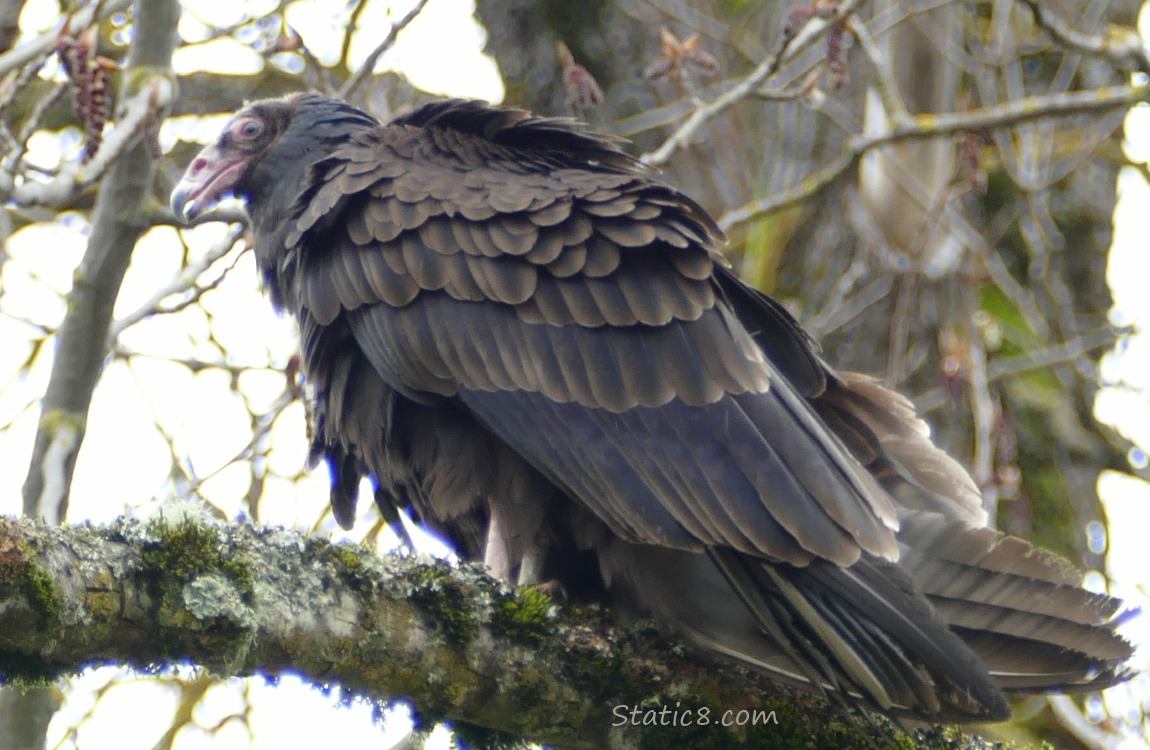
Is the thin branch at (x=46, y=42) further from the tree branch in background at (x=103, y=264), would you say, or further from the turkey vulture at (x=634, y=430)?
the turkey vulture at (x=634, y=430)

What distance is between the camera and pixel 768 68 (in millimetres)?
4477

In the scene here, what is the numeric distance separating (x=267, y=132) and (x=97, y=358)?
1.19 metres

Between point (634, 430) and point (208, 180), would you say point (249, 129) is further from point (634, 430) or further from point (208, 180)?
point (634, 430)

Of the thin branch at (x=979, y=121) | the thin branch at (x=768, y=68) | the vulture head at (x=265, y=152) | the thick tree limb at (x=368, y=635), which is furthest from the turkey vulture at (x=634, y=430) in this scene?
the thin branch at (x=979, y=121)

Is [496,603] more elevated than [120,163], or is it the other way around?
[120,163]

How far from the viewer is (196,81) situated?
631 cm

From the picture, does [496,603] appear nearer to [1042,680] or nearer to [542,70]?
[1042,680]

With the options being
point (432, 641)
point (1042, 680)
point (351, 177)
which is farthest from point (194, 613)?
point (1042, 680)

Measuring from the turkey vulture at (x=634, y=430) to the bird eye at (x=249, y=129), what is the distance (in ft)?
2.06

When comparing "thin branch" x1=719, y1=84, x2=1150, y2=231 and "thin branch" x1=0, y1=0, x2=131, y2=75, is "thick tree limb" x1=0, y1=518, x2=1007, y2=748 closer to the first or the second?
"thin branch" x1=0, y1=0, x2=131, y2=75

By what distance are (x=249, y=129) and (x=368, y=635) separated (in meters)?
2.35

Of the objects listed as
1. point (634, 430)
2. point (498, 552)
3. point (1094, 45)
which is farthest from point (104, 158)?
point (1094, 45)

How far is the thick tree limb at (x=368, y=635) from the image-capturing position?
7.60ft

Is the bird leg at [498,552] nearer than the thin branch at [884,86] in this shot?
Yes
